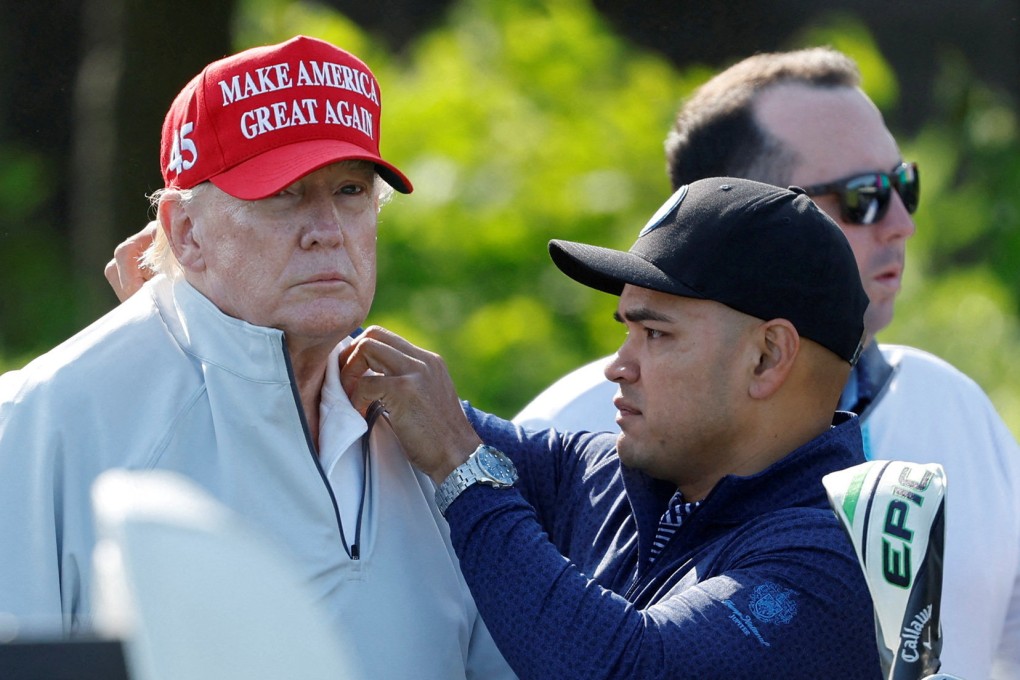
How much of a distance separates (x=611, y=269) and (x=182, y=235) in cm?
68

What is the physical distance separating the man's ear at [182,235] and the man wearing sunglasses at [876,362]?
41.8 inches

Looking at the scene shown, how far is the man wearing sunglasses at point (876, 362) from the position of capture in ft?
8.97

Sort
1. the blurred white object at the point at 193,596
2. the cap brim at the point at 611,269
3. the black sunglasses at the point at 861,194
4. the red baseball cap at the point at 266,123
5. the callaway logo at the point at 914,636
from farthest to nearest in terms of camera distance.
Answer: the black sunglasses at the point at 861,194 → the cap brim at the point at 611,269 → the red baseball cap at the point at 266,123 → the callaway logo at the point at 914,636 → the blurred white object at the point at 193,596

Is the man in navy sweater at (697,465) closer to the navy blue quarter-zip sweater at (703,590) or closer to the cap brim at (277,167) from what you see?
the navy blue quarter-zip sweater at (703,590)

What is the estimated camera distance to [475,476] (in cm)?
212

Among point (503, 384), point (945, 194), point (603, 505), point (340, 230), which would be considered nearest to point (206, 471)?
point (340, 230)

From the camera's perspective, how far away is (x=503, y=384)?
4.74 metres

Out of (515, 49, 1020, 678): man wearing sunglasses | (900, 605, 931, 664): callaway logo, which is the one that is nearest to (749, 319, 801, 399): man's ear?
(900, 605, 931, 664): callaway logo

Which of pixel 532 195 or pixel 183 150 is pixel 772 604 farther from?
pixel 532 195

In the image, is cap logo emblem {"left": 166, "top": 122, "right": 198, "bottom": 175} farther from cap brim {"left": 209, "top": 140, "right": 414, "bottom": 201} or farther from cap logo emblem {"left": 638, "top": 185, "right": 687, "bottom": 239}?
cap logo emblem {"left": 638, "top": 185, "right": 687, "bottom": 239}

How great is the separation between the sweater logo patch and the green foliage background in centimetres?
275

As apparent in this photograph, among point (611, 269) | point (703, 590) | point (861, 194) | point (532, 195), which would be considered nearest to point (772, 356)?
point (611, 269)

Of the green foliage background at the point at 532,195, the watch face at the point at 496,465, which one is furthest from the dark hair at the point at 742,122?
the green foliage background at the point at 532,195

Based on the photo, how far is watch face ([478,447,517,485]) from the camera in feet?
7.00
